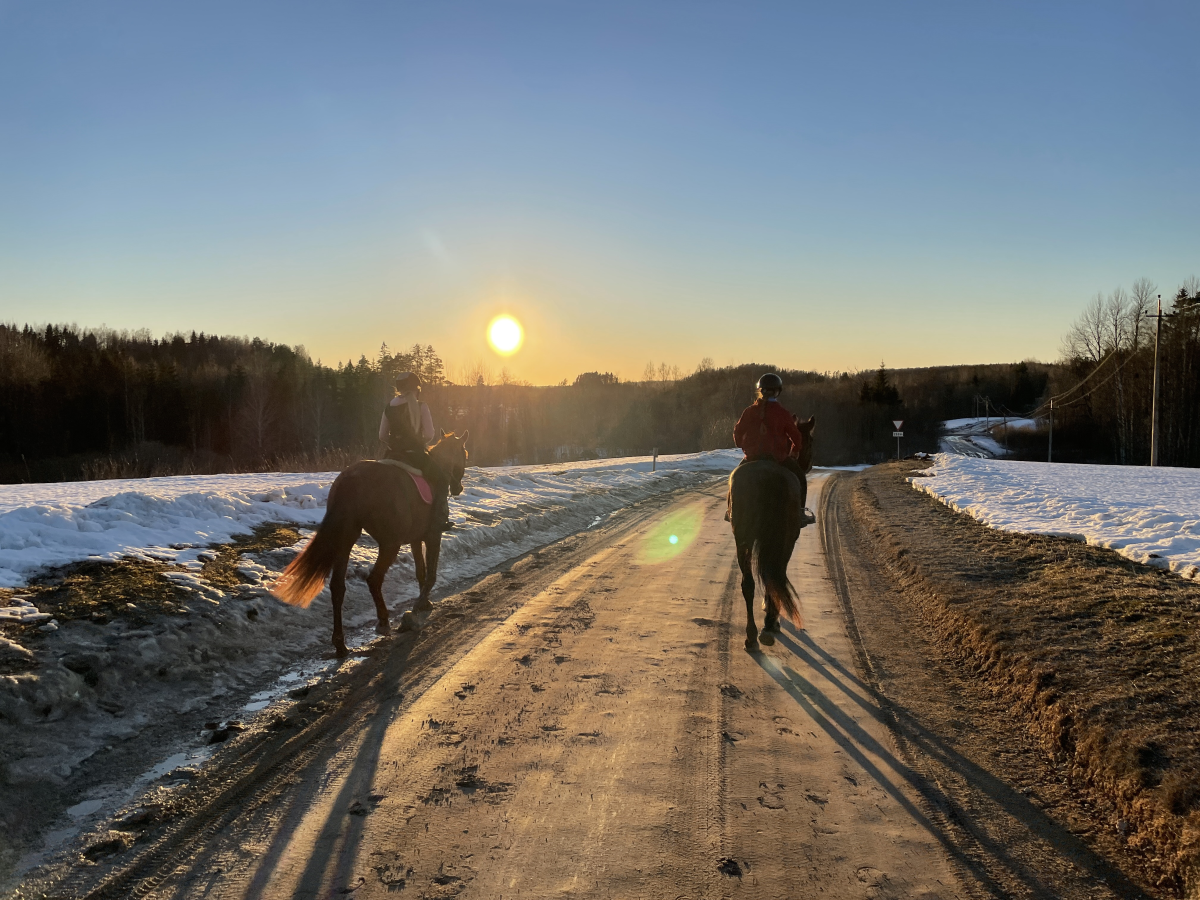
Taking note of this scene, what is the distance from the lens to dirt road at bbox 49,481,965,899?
2887 mm

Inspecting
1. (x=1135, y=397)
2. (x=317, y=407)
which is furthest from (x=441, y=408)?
(x=1135, y=397)

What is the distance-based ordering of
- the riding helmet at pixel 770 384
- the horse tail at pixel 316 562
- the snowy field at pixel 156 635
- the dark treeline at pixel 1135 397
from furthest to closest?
the dark treeline at pixel 1135 397, the riding helmet at pixel 770 384, the horse tail at pixel 316 562, the snowy field at pixel 156 635

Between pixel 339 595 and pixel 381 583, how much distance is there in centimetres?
60

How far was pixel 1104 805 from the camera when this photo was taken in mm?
3549

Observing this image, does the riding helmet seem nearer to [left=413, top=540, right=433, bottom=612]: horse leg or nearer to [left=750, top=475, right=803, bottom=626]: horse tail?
[left=750, top=475, right=803, bottom=626]: horse tail

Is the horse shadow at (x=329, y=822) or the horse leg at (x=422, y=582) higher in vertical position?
the horse leg at (x=422, y=582)

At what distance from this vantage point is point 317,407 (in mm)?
69625

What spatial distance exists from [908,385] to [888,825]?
116 meters

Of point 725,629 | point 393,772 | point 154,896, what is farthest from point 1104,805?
point 154,896

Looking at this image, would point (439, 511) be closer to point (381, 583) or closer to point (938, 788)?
point (381, 583)

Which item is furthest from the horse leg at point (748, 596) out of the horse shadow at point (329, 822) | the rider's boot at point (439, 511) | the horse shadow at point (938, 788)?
the rider's boot at point (439, 511)

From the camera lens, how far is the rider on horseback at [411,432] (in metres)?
7.37

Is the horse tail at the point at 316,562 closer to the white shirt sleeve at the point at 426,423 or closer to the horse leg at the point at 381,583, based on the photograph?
the horse leg at the point at 381,583

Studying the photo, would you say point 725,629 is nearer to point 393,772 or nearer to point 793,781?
point 793,781
